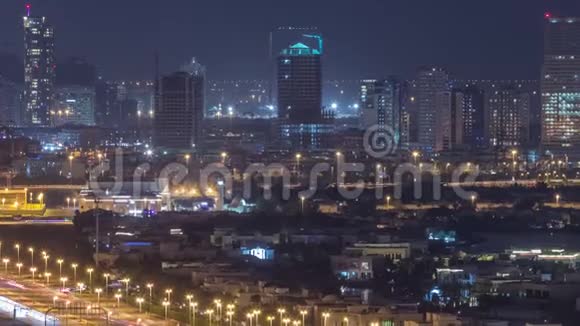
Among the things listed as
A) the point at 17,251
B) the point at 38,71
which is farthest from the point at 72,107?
the point at 17,251

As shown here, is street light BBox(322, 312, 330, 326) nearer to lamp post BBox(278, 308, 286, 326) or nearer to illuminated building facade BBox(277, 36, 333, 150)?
lamp post BBox(278, 308, 286, 326)

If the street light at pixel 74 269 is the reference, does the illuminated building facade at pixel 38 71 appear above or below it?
above

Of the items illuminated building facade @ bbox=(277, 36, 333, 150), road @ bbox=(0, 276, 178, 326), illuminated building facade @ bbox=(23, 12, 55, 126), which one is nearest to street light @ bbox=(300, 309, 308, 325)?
road @ bbox=(0, 276, 178, 326)

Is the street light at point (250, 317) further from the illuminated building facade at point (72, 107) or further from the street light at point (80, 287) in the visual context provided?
the illuminated building facade at point (72, 107)

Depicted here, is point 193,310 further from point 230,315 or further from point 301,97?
point 301,97

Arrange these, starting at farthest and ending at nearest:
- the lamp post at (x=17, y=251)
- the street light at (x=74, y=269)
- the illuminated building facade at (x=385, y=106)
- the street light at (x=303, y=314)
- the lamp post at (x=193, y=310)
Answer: the illuminated building facade at (x=385, y=106) < the lamp post at (x=17, y=251) < the street light at (x=74, y=269) < the lamp post at (x=193, y=310) < the street light at (x=303, y=314)

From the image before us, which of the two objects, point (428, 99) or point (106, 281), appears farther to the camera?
point (428, 99)

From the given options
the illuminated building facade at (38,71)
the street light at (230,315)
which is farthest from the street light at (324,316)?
the illuminated building facade at (38,71)
